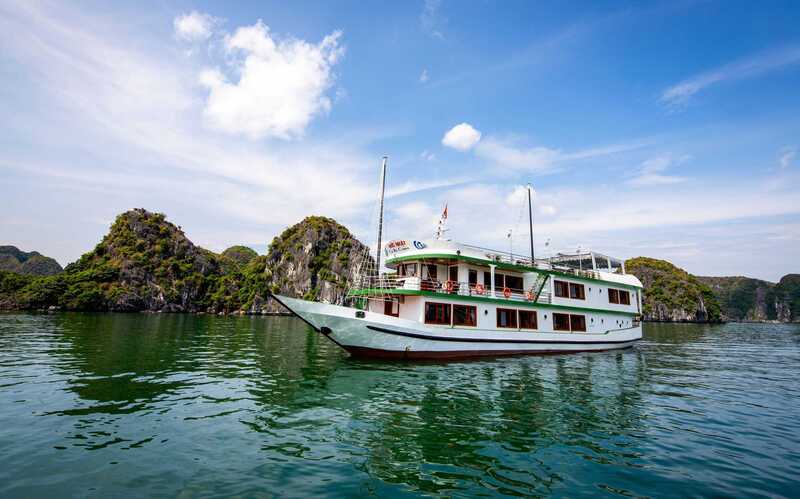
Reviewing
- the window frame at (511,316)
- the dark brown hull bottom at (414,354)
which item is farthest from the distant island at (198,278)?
the dark brown hull bottom at (414,354)

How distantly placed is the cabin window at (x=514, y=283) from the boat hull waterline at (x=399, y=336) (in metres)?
2.98

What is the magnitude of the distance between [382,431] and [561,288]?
1957cm

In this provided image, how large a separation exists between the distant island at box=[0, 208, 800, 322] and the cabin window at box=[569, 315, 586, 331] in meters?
58.3

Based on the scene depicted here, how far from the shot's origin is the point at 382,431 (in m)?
8.80

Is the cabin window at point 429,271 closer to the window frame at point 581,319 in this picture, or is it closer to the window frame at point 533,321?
the window frame at point 533,321

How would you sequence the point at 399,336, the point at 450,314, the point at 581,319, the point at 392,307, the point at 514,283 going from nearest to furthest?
the point at 399,336
the point at 450,314
the point at 392,307
the point at 514,283
the point at 581,319

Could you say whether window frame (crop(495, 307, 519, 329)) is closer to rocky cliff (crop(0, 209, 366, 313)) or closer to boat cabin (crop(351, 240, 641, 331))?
boat cabin (crop(351, 240, 641, 331))

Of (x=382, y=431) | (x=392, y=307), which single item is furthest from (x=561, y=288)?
(x=382, y=431)

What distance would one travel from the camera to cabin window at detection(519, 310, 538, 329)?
2247 centimetres

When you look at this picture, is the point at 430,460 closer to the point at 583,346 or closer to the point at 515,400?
the point at 515,400

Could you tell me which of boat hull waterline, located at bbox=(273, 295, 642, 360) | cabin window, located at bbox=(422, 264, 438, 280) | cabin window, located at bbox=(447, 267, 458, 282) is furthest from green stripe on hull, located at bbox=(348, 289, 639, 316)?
cabin window, located at bbox=(422, 264, 438, 280)

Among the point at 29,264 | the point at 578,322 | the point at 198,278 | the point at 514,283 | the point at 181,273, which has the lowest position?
the point at 578,322

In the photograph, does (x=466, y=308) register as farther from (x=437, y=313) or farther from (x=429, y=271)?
(x=429, y=271)

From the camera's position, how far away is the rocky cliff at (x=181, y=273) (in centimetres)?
8250
